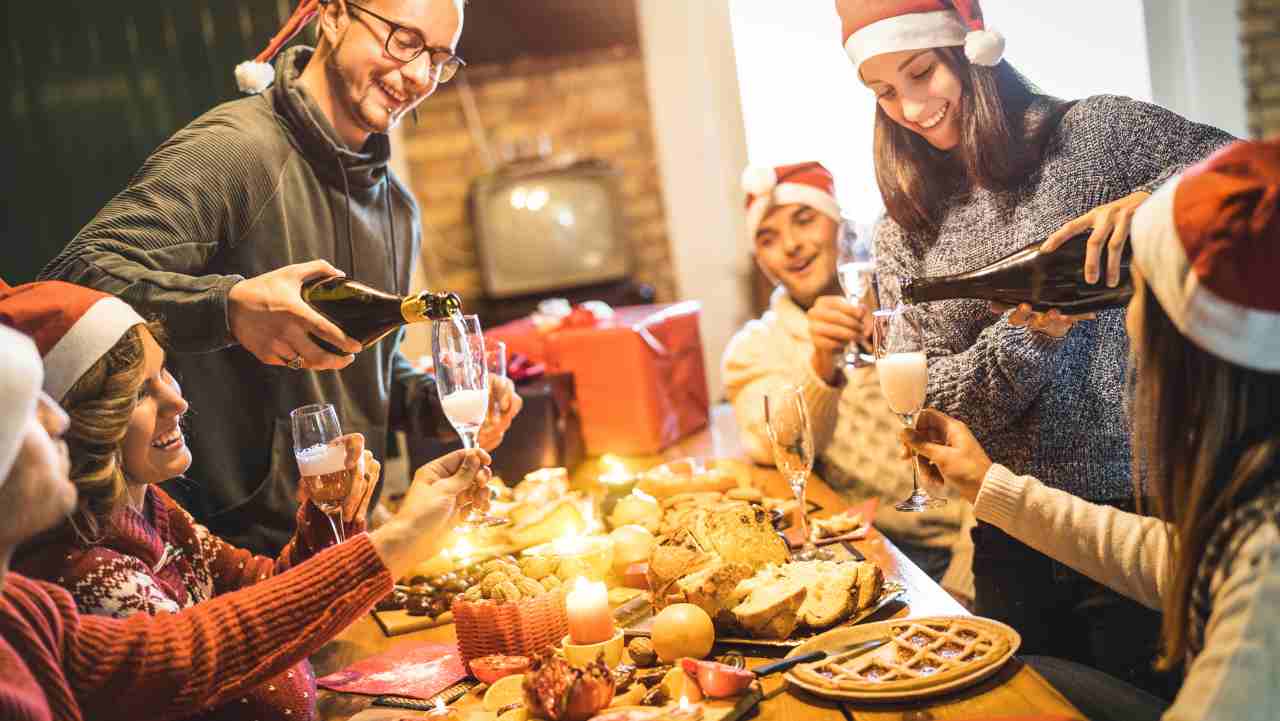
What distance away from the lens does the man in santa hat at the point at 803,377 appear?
2992 millimetres

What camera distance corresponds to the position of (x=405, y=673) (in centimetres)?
162

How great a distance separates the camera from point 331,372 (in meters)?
2.36

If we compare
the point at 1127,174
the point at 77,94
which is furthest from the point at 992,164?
the point at 77,94

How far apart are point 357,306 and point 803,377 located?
4.38ft

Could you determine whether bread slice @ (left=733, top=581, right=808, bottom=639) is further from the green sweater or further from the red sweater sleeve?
the green sweater

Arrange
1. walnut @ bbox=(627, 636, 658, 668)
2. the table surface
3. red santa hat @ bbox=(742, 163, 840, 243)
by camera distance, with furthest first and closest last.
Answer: red santa hat @ bbox=(742, 163, 840, 243) < walnut @ bbox=(627, 636, 658, 668) < the table surface

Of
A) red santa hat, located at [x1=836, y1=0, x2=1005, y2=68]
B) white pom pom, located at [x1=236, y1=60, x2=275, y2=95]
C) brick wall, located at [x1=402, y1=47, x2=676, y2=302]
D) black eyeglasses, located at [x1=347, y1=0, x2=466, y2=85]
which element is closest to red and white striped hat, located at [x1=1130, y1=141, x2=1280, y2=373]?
red santa hat, located at [x1=836, y1=0, x2=1005, y2=68]

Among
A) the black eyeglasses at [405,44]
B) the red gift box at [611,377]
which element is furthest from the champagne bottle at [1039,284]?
the red gift box at [611,377]

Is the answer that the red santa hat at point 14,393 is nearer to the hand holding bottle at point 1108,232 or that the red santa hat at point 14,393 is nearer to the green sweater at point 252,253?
the green sweater at point 252,253

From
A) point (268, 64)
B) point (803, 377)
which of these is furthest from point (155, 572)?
point (803, 377)

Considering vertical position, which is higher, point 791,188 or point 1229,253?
point 791,188

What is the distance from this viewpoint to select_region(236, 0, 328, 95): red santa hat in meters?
2.39

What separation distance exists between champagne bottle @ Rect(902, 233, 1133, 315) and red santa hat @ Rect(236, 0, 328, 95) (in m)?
1.47

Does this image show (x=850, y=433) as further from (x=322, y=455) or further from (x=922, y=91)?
(x=322, y=455)
